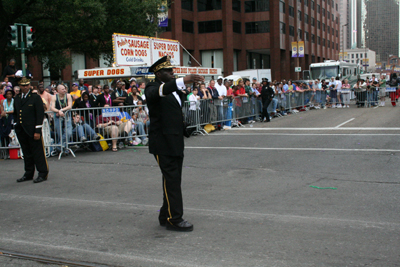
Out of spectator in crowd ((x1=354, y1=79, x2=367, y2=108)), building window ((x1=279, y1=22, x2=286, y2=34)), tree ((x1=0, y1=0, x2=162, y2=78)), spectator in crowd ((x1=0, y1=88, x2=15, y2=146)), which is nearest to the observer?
spectator in crowd ((x1=0, y1=88, x2=15, y2=146))

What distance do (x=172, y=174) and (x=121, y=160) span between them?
5.58 metres

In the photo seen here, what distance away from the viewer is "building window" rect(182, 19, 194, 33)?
182 ft

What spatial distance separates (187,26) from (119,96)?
4491cm

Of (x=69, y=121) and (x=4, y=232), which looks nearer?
(x=4, y=232)

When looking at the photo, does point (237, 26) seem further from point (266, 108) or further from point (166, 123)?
point (166, 123)

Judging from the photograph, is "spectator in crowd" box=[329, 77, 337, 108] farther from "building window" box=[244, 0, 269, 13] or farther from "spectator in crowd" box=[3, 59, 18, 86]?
"building window" box=[244, 0, 269, 13]

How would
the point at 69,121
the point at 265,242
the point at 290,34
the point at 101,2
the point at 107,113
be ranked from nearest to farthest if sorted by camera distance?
the point at 265,242 → the point at 69,121 → the point at 107,113 → the point at 101,2 → the point at 290,34

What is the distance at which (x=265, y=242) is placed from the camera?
4.39 metres

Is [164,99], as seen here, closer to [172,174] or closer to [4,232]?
[172,174]

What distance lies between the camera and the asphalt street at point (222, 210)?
4152mm

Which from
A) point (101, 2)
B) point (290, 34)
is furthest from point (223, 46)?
point (101, 2)

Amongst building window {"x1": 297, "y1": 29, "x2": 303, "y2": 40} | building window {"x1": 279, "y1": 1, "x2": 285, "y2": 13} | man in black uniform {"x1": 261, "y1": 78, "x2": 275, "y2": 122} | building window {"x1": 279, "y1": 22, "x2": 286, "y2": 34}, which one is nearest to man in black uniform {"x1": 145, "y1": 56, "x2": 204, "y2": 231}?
man in black uniform {"x1": 261, "y1": 78, "x2": 275, "y2": 122}

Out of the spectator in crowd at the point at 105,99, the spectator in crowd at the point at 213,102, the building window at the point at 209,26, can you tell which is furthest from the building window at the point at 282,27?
the spectator in crowd at the point at 105,99

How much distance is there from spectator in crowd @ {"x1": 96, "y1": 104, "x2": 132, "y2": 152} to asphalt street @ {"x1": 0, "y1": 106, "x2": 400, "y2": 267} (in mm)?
1129
